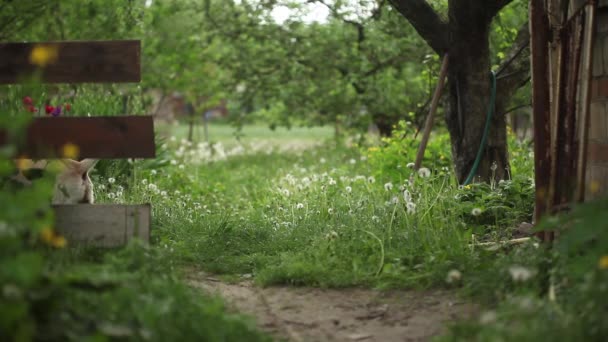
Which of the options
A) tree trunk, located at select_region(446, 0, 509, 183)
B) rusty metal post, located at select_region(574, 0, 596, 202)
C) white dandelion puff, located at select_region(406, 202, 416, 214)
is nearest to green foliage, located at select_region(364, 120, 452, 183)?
tree trunk, located at select_region(446, 0, 509, 183)

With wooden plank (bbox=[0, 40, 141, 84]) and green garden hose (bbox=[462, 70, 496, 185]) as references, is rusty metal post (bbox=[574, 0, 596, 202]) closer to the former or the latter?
green garden hose (bbox=[462, 70, 496, 185])

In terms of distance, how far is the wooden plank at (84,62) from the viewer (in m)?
4.50

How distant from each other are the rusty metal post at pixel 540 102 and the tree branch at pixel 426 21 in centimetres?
174

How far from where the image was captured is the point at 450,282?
409 centimetres

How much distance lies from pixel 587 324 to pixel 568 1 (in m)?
2.57

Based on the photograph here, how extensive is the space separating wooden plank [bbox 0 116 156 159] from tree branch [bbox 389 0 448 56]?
3.01 meters

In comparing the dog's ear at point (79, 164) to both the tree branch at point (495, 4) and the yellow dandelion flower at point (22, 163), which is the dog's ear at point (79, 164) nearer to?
the yellow dandelion flower at point (22, 163)

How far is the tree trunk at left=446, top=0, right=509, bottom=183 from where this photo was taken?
254 inches

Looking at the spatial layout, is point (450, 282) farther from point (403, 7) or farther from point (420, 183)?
point (403, 7)

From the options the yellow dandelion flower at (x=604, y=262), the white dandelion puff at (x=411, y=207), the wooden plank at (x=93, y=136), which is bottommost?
the white dandelion puff at (x=411, y=207)

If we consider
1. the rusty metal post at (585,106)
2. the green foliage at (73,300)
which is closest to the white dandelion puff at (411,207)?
the rusty metal post at (585,106)

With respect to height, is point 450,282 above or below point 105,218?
below

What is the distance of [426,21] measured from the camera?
643 cm

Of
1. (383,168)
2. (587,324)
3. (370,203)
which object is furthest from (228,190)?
(587,324)
